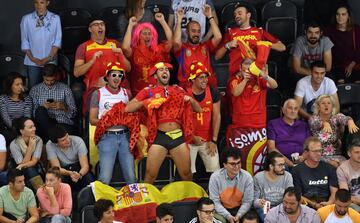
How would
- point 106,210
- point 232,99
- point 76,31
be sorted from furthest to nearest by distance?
point 76,31 < point 232,99 < point 106,210

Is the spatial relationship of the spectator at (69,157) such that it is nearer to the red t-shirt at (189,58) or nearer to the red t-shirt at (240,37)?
the red t-shirt at (189,58)

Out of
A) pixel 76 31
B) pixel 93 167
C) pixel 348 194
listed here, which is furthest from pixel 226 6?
pixel 348 194

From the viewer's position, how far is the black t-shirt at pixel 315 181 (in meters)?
11.2

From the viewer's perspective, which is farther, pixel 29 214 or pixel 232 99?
pixel 232 99

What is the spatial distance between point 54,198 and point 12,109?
6.13 feet

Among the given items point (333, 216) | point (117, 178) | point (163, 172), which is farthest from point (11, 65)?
point (333, 216)

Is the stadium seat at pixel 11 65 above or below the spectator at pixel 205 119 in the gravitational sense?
above

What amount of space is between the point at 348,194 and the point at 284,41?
3581 mm

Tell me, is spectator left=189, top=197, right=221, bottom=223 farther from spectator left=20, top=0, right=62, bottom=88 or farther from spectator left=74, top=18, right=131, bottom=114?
spectator left=20, top=0, right=62, bottom=88

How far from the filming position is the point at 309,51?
1285cm

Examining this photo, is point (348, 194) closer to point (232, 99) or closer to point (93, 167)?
point (232, 99)

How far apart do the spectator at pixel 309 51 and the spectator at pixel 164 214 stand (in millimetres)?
3308

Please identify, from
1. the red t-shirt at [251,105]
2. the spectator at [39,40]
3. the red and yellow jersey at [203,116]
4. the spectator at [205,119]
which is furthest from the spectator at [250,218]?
the spectator at [39,40]

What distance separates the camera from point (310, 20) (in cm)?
1360
